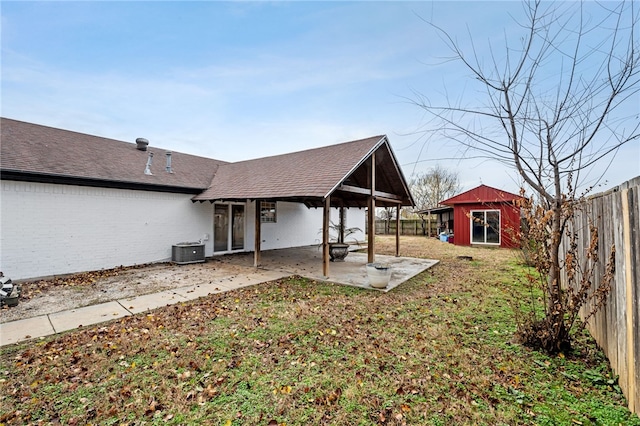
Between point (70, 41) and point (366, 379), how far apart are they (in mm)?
12136

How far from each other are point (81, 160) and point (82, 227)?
2.32 m

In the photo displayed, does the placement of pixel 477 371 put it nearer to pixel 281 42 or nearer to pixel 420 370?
pixel 420 370

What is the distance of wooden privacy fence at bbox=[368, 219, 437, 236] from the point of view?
995 inches

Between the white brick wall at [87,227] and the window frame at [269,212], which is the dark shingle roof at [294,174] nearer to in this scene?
the white brick wall at [87,227]

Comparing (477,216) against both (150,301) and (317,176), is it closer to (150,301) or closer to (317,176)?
(317,176)

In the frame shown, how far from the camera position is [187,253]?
9.79 meters

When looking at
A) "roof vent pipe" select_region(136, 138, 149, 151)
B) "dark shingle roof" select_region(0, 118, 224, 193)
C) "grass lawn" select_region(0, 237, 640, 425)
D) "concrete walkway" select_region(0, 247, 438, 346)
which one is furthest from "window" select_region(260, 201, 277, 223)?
"grass lawn" select_region(0, 237, 640, 425)

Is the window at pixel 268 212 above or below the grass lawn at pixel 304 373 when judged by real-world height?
above

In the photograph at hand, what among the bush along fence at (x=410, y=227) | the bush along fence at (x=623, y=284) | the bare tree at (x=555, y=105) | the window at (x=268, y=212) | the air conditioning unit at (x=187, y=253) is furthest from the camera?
the bush along fence at (x=410, y=227)

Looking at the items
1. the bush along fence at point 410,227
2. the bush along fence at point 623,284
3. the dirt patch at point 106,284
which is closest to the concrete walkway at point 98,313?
the dirt patch at point 106,284

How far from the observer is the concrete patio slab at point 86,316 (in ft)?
14.5

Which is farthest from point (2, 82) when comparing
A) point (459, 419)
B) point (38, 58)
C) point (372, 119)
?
point (459, 419)

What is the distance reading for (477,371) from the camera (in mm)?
3115

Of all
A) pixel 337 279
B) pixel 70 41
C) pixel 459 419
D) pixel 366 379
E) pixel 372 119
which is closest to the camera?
pixel 459 419
